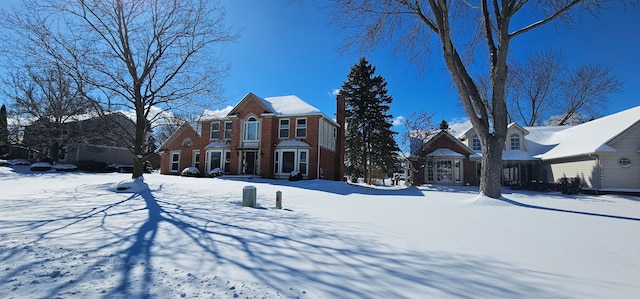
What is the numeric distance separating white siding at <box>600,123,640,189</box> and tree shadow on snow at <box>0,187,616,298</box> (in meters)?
21.6

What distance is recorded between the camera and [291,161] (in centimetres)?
2209

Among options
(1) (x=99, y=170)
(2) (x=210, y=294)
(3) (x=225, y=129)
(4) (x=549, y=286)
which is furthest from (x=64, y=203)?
(1) (x=99, y=170)

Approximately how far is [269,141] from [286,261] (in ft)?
61.4

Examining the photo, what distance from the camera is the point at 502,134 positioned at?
35.7ft

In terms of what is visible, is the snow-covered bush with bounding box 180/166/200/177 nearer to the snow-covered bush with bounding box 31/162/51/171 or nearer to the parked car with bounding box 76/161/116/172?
the parked car with bounding box 76/161/116/172

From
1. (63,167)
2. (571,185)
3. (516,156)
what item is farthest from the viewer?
(63,167)

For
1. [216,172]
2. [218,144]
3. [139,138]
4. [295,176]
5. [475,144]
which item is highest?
[475,144]

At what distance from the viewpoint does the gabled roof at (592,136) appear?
1900cm

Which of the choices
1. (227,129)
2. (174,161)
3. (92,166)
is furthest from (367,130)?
(92,166)

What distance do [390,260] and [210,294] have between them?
2.29 metres

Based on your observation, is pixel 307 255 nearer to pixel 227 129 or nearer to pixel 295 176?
pixel 295 176

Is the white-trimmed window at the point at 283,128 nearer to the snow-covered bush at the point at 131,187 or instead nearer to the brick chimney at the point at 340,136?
the brick chimney at the point at 340,136

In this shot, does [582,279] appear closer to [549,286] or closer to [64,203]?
[549,286]

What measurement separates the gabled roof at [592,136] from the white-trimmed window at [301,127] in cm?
1840
